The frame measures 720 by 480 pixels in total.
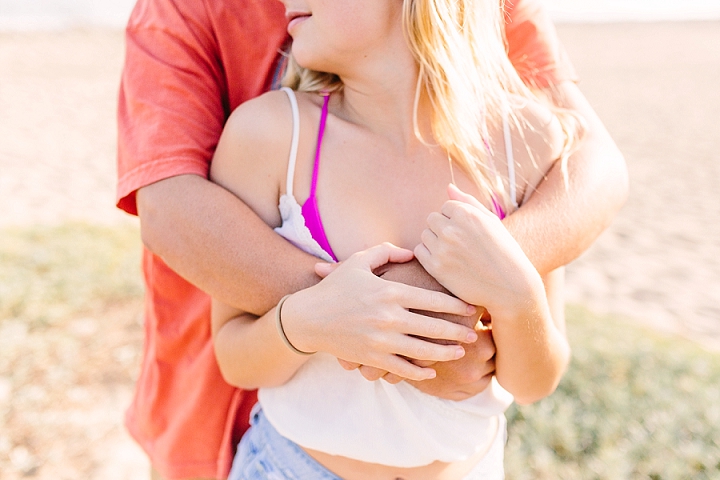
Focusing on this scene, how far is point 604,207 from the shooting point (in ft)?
6.14

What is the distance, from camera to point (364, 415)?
1.66 meters

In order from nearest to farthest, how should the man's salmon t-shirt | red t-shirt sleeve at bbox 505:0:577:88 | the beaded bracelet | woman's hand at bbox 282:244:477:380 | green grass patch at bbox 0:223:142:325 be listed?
woman's hand at bbox 282:244:477:380, the beaded bracelet, the man's salmon t-shirt, red t-shirt sleeve at bbox 505:0:577:88, green grass patch at bbox 0:223:142:325

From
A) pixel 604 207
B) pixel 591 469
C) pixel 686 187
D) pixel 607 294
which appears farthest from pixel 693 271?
pixel 604 207

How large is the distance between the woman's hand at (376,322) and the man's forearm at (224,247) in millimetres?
145

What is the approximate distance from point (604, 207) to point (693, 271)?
5.36 metres

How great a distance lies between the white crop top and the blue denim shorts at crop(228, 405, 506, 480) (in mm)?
70

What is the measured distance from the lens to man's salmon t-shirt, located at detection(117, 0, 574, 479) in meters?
1.77

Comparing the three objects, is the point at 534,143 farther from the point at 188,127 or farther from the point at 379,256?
the point at 188,127

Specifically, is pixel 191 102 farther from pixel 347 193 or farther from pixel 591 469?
pixel 591 469

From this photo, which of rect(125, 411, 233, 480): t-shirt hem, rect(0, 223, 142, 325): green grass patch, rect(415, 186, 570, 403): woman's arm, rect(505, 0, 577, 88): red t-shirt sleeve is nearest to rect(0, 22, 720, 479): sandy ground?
rect(0, 223, 142, 325): green grass patch

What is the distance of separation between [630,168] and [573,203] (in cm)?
926

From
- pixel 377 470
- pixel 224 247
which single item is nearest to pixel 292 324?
pixel 224 247

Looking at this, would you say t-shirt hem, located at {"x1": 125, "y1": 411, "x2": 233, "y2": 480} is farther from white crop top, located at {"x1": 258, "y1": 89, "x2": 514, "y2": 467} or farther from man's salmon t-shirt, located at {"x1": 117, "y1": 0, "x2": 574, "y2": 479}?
white crop top, located at {"x1": 258, "y1": 89, "x2": 514, "y2": 467}

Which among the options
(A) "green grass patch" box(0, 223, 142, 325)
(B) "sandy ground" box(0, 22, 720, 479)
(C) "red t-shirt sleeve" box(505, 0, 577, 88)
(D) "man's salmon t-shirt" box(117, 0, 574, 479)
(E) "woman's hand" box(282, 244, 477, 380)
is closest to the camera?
(E) "woman's hand" box(282, 244, 477, 380)
